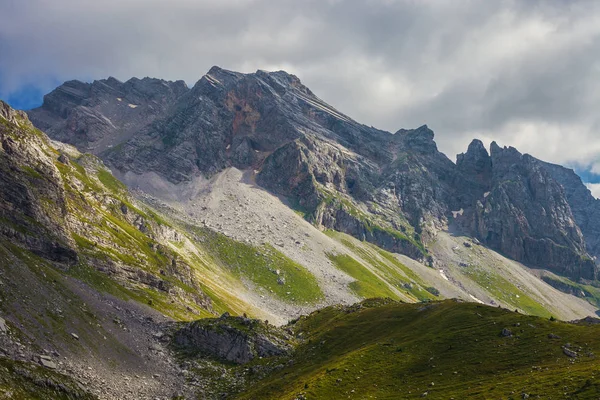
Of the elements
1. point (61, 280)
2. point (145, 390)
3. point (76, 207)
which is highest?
point (76, 207)

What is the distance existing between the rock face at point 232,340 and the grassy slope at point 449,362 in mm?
6767

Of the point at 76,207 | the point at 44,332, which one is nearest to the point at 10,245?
the point at 44,332

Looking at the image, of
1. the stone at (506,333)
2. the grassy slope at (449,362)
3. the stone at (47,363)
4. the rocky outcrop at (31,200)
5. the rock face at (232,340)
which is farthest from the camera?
the rocky outcrop at (31,200)

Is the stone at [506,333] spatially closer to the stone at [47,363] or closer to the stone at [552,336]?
→ the stone at [552,336]

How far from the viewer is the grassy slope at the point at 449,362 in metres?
52.4

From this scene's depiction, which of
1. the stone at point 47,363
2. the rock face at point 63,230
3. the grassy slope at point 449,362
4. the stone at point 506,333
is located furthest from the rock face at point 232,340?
the stone at point 506,333

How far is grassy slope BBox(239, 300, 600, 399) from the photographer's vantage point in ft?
172

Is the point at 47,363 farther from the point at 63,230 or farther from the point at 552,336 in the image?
the point at 552,336

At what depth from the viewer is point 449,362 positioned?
67188 mm

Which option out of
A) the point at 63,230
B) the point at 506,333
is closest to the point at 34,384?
the point at 506,333

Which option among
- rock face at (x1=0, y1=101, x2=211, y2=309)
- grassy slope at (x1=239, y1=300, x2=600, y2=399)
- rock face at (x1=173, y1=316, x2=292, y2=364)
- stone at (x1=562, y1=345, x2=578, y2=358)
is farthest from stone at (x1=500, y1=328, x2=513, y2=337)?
rock face at (x1=0, y1=101, x2=211, y2=309)

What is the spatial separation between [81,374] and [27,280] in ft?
87.6

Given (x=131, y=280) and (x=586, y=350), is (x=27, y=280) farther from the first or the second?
(x=586, y=350)

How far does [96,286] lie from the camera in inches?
4250
